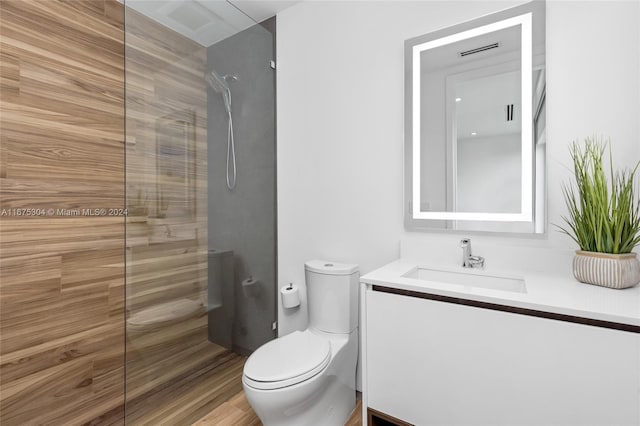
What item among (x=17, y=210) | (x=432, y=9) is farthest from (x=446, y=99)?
(x=17, y=210)

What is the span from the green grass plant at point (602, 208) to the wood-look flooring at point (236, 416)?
1.30 metres

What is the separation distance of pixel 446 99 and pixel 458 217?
0.57 meters

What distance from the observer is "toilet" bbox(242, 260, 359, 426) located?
4.24ft

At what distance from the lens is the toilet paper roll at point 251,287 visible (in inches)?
77.0

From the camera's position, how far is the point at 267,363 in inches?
54.7

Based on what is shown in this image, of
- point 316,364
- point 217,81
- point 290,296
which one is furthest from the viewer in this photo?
point 290,296

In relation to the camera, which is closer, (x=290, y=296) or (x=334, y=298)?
(x=334, y=298)

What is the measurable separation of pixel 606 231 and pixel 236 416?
182 cm

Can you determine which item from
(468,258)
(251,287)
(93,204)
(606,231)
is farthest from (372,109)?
(93,204)

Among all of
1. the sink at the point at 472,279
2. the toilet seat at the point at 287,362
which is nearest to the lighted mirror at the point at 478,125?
the sink at the point at 472,279

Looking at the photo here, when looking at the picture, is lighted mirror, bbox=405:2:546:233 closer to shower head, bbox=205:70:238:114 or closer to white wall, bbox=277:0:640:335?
Answer: white wall, bbox=277:0:640:335

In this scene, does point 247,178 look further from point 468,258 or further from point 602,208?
point 602,208

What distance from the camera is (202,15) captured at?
1658mm

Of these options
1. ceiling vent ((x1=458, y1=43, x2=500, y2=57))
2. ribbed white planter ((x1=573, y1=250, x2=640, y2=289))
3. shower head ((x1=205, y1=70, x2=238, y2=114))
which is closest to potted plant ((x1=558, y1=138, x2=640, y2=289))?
ribbed white planter ((x1=573, y1=250, x2=640, y2=289))
